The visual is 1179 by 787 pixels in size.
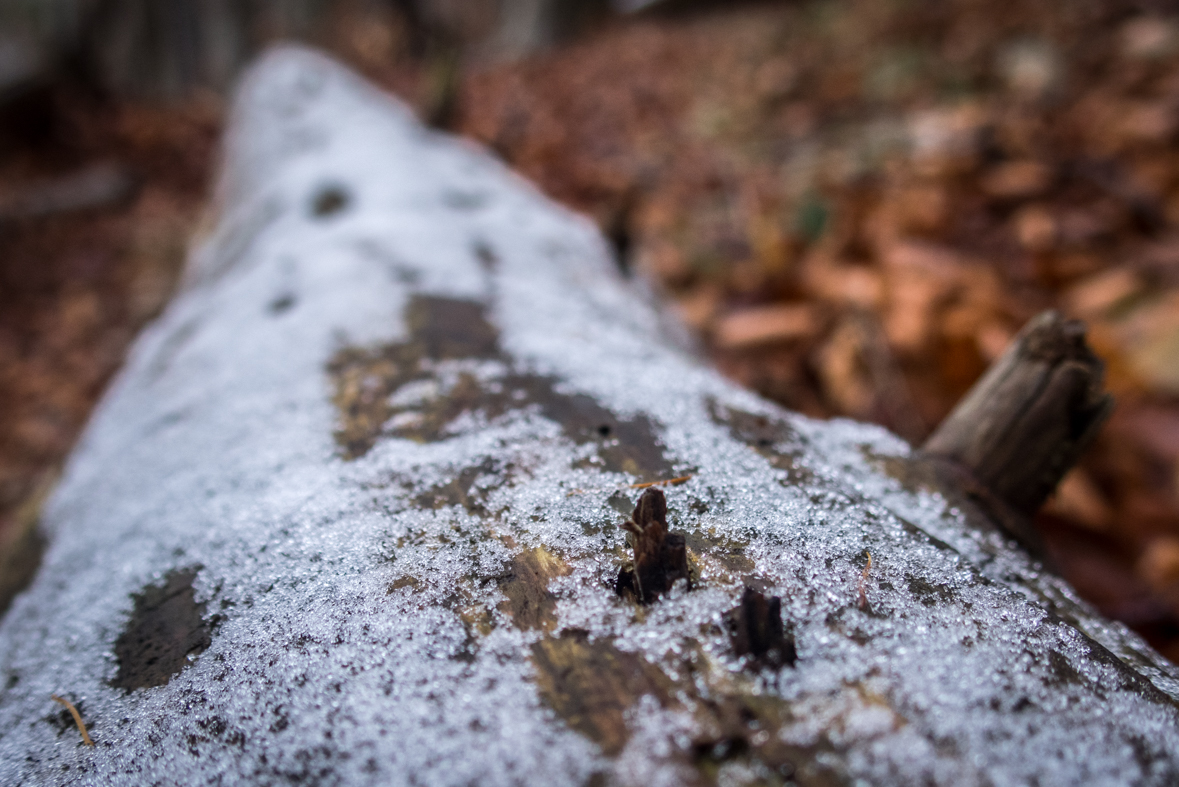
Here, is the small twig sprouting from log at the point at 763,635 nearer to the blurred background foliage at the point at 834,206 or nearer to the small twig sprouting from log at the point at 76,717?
the small twig sprouting from log at the point at 76,717

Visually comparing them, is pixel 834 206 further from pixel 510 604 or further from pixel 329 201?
pixel 510 604

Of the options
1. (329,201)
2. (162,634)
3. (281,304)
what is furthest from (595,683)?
(329,201)

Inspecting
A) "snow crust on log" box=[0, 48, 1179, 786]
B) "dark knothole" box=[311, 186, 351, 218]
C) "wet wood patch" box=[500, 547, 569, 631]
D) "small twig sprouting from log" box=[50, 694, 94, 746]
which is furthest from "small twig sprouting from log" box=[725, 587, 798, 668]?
"dark knothole" box=[311, 186, 351, 218]

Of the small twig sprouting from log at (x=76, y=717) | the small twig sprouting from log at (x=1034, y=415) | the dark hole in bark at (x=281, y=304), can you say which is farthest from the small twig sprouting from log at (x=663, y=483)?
the dark hole in bark at (x=281, y=304)

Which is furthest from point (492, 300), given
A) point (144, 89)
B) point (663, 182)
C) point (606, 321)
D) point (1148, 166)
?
point (144, 89)

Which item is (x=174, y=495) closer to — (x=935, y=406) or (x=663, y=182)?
(x=935, y=406)

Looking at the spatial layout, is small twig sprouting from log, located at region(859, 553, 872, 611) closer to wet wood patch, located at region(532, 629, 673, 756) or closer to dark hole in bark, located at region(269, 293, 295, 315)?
wet wood patch, located at region(532, 629, 673, 756)
